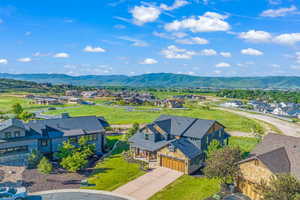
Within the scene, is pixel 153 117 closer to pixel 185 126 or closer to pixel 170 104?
pixel 170 104

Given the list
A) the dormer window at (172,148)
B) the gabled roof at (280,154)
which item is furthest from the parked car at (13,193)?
the gabled roof at (280,154)

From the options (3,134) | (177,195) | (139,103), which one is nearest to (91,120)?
(3,134)

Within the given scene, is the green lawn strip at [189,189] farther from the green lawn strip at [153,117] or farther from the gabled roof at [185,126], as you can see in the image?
the green lawn strip at [153,117]

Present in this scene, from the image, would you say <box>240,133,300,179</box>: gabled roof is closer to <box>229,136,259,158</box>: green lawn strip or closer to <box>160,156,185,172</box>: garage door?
<box>160,156,185,172</box>: garage door

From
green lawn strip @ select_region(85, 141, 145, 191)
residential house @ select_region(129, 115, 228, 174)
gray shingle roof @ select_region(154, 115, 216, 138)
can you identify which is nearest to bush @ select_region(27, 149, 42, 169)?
green lawn strip @ select_region(85, 141, 145, 191)

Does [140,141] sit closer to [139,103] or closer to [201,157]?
[201,157]
